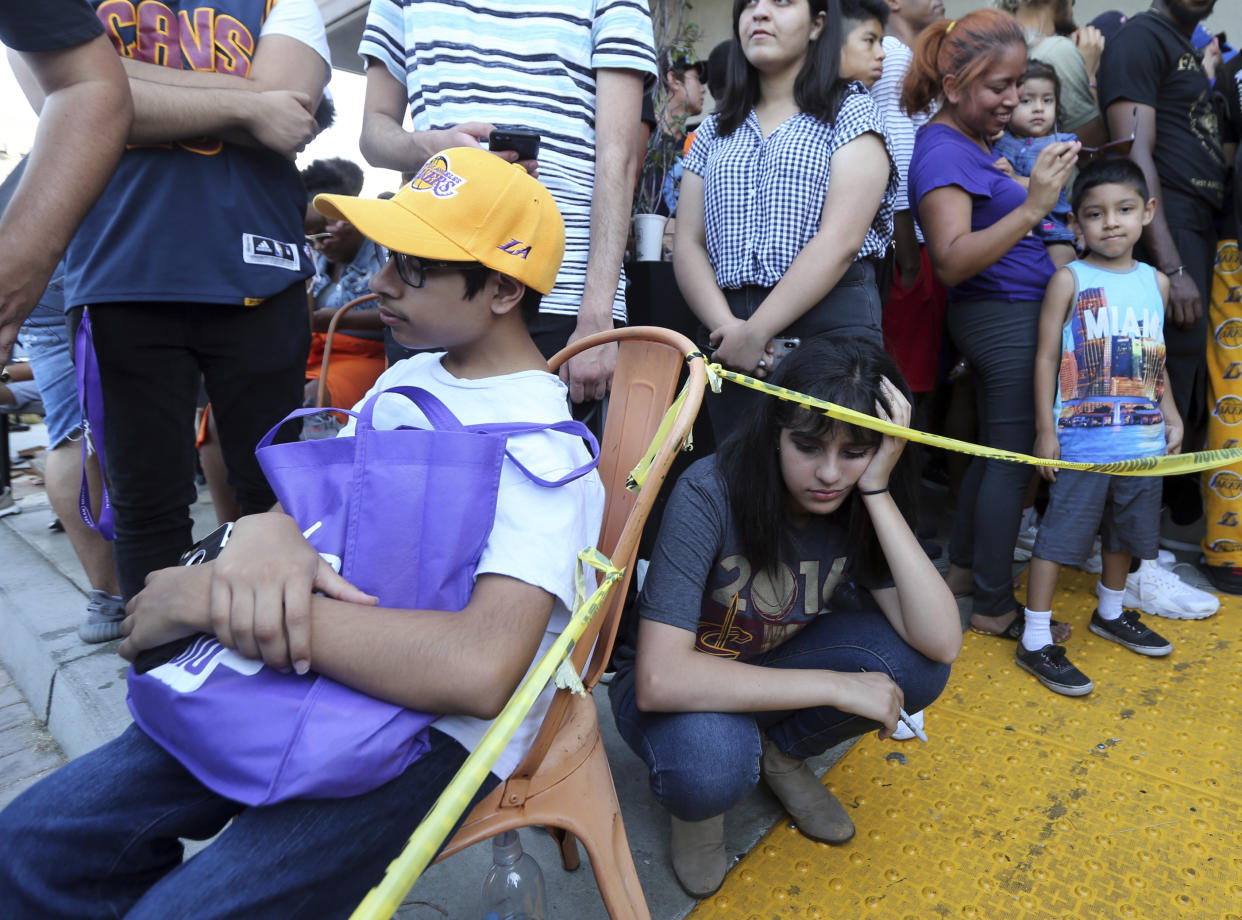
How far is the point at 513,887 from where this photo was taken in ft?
4.83

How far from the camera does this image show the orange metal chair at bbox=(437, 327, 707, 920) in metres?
1.14

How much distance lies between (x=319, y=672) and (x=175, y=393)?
1.27 meters

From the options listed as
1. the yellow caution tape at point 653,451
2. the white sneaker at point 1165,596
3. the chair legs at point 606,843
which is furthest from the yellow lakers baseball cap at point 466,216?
the white sneaker at point 1165,596

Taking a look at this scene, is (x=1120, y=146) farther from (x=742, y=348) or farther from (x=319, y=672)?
(x=319, y=672)

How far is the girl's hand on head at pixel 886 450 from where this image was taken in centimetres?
163

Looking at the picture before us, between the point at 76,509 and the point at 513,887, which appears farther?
the point at 76,509

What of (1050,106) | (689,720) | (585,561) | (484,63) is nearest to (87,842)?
(585,561)

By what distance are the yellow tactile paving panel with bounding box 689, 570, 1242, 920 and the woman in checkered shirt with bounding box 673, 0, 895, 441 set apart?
1102 mm

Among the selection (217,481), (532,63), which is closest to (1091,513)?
(532,63)

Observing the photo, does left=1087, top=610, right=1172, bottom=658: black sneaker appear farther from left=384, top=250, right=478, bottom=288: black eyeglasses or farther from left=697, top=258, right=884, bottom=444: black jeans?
left=384, top=250, right=478, bottom=288: black eyeglasses

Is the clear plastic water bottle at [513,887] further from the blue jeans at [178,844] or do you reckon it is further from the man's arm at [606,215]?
the man's arm at [606,215]

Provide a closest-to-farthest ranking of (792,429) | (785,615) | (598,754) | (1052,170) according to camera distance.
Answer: (598,754)
(792,429)
(785,615)
(1052,170)

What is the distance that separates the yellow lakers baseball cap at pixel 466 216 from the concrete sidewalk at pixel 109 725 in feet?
4.29

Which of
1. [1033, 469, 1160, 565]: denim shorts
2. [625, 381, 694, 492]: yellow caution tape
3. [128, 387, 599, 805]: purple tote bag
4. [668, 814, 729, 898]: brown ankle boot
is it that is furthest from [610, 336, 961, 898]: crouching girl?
[1033, 469, 1160, 565]: denim shorts
